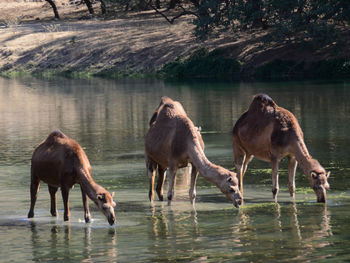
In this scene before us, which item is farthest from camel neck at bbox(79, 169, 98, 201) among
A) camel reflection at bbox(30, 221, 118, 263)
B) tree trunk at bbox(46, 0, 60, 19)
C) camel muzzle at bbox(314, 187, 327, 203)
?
tree trunk at bbox(46, 0, 60, 19)

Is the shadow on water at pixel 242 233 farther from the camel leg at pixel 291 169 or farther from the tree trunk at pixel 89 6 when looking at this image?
the tree trunk at pixel 89 6

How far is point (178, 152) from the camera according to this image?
13.4 meters

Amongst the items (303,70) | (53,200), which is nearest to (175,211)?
(53,200)

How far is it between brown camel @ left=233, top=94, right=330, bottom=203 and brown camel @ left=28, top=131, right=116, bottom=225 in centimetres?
329

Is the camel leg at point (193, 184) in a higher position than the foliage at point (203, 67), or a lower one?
lower

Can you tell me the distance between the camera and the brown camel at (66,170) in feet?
38.4

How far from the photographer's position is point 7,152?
70.2 feet

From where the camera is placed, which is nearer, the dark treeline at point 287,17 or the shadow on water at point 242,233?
the shadow on water at point 242,233

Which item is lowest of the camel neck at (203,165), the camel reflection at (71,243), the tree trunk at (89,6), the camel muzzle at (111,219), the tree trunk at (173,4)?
the camel reflection at (71,243)

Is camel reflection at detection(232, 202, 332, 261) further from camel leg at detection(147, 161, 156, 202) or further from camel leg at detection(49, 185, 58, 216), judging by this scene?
camel leg at detection(49, 185, 58, 216)

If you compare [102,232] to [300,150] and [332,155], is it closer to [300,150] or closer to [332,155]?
[300,150]

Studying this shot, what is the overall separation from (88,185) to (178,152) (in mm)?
2061

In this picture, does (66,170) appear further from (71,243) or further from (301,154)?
(301,154)

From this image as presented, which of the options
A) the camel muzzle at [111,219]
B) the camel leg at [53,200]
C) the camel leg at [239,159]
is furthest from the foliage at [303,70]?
the camel muzzle at [111,219]
